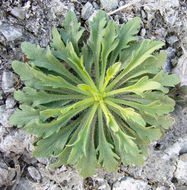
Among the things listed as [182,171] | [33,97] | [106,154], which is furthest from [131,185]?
[33,97]

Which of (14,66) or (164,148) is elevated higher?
(14,66)

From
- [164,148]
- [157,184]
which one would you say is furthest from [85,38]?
[157,184]

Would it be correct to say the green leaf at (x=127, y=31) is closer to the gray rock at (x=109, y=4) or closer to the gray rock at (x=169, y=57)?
the gray rock at (x=109, y=4)

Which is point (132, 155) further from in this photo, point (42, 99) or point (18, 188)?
point (18, 188)

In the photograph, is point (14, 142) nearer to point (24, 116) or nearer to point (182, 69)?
point (24, 116)

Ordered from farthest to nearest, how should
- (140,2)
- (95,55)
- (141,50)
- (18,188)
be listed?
1. (140,2)
2. (18,188)
3. (95,55)
4. (141,50)

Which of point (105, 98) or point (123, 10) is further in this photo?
point (123, 10)

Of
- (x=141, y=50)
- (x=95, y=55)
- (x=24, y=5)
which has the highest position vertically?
(x=24, y=5)
